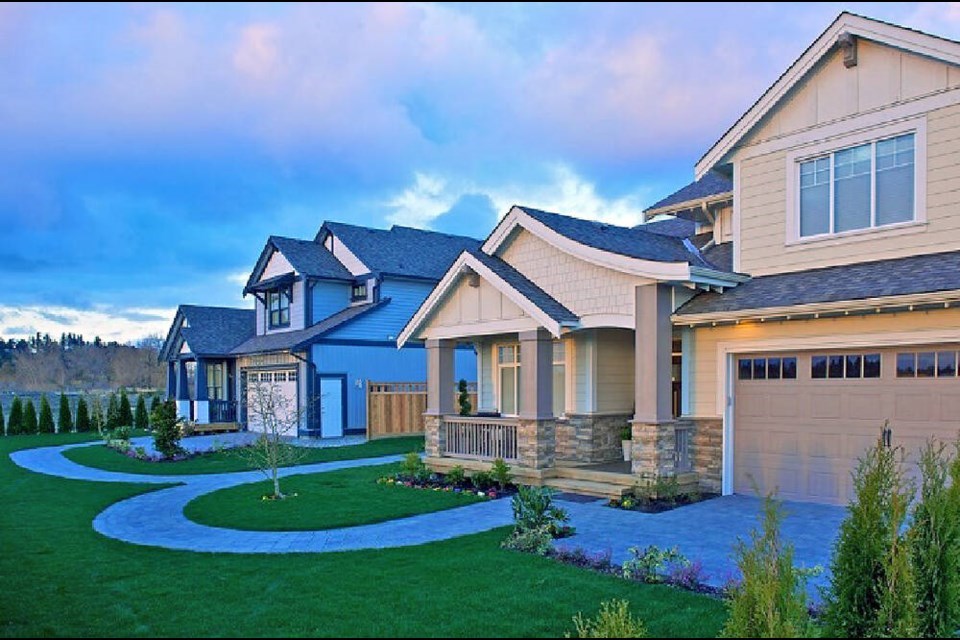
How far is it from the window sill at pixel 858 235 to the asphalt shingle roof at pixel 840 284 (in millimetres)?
407

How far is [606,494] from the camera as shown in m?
11.5

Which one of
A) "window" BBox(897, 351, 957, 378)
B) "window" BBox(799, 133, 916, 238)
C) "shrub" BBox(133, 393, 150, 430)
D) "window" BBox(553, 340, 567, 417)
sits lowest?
"shrub" BBox(133, 393, 150, 430)

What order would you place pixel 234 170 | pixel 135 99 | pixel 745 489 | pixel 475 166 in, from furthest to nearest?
pixel 475 166 < pixel 234 170 < pixel 135 99 < pixel 745 489

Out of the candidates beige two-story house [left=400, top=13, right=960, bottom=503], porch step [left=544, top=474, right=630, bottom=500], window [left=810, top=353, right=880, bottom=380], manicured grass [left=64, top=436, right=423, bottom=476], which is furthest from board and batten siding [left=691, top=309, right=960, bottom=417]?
manicured grass [left=64, top=436, right=423, bottom=476]

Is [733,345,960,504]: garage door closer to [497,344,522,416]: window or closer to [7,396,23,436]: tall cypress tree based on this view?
[497,344,522,416]: window

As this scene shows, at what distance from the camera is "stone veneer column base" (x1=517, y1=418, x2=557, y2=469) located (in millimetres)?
12586

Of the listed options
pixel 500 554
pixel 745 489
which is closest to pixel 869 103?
pixel 745 489

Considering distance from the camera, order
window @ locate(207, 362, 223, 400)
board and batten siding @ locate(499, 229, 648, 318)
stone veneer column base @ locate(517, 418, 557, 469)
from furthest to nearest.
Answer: window @ locate(207, 362, 223, 400), stone veneer column base @ locate(517, 418, 557, 469), board and batten siding @ locate(499, 229, 648, 318)

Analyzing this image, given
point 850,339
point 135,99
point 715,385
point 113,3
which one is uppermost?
point 135,99

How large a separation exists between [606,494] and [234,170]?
1520cm

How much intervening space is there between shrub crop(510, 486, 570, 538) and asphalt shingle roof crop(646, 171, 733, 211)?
25.2 ft

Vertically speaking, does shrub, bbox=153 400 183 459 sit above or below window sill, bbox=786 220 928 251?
below

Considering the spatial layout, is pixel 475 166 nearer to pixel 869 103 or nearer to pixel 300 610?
pixel 869 103

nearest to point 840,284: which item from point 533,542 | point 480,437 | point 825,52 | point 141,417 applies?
point 825,52
